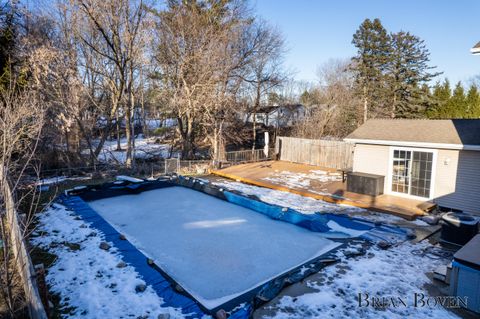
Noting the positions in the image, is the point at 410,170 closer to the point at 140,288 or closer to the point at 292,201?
the point at 292,201

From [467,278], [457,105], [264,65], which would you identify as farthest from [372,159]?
[457,105]

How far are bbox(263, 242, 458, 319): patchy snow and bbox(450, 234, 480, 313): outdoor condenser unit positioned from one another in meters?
0.33

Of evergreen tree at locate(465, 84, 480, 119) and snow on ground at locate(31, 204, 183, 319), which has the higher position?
evergreen tree at locate(465, 84, 480, 119)

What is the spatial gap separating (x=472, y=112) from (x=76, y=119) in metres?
22.6

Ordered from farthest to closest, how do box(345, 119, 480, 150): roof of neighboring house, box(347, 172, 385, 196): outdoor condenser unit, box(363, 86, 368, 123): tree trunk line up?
box(363, 86, 368, 123): tree trunk → box(347, 172, 385, 196): outdoor condenser unit → box(345, 119, 480, 150): roof of neighboring house

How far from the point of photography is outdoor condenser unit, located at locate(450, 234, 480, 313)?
344 centimetres

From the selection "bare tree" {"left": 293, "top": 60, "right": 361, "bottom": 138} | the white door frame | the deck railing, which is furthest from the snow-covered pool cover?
"bare tree" {"left": 293, "top": 60, "right": 361, "bottom": 138}

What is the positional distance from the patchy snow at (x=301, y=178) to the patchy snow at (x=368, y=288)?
5432 mm

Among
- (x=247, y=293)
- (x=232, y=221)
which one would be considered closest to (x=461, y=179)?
(x=232, y=221)

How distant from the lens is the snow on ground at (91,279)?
10.8 ft

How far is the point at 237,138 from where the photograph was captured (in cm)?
1639

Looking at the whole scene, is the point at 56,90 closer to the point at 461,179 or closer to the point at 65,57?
the point at 65,57

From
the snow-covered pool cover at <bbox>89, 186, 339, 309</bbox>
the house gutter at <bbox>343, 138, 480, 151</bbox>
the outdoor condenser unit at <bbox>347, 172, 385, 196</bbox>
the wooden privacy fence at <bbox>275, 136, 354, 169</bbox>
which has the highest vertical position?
the house gutter at <bbox>343, 138, 480, 151</bbox>

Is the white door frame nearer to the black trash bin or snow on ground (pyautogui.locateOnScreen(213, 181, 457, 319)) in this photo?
the black trash bin
